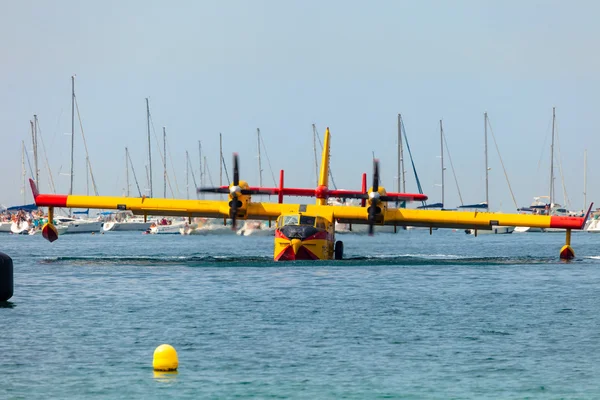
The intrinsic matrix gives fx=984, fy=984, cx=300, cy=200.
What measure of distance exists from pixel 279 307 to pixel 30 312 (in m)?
7.39

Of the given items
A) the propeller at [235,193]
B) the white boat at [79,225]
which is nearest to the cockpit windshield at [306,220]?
the propeller at [235,193]

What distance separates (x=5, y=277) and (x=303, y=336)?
11027mm

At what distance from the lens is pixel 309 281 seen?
3950 cm

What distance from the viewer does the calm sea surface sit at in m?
18.1

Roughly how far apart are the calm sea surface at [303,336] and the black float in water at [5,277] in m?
0.56

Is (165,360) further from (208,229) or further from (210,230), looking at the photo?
(210,230)

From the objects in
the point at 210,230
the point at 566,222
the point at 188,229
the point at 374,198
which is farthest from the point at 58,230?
the point at 566,222

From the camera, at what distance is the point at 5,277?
1186 inches

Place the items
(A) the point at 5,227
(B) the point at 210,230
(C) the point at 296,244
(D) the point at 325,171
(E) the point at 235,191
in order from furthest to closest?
(A) the point at 5,227, (B) the point at 210,230, (D) the point at 325,171, (E) the point at 235,191, (C) the point at 296,244

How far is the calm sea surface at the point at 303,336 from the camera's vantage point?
18.1m

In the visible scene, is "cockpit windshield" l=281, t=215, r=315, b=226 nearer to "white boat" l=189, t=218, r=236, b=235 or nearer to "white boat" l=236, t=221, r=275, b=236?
"white boat" l=236, t=221, r=275, b=236

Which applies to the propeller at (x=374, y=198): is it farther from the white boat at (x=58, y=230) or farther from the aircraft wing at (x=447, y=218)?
the white boat at (x=58, y=230)

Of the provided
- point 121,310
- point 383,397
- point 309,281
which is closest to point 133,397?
point 383,397

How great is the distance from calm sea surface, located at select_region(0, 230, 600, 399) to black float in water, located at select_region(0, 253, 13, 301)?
562mm
